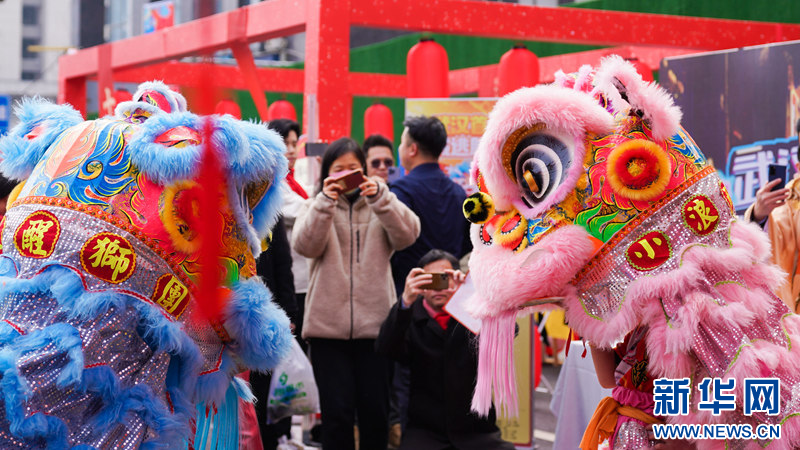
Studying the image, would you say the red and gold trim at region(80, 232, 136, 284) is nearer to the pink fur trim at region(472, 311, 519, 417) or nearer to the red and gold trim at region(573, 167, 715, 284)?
the pink fur trim at region(472, 311, 519, 417)

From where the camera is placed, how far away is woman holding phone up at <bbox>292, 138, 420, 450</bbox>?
4.18 metres

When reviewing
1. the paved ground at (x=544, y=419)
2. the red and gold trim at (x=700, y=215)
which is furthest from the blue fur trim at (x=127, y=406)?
the paved ground at (x=544, y=419)

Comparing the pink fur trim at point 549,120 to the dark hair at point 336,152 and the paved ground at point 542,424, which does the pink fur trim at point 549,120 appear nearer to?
the dark hair at point 336,152

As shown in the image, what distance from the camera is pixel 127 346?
6.82ft

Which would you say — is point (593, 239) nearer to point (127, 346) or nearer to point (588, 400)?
point (127, 346)

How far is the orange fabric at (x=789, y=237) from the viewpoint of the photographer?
3.77 meters

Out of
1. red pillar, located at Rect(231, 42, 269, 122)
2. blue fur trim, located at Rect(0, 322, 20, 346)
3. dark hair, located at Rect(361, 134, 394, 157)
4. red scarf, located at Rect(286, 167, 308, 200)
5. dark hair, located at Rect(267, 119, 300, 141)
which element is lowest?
blue fur trim, located at Rect(0, 322, 20, 346)

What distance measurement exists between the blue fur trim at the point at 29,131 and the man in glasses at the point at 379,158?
336 cm

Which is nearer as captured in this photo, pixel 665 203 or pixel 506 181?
pixel 665 203

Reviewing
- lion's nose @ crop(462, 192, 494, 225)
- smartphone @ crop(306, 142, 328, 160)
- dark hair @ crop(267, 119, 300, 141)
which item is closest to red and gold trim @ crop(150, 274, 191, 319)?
lion's nose @ crop(462, 192, 494, 225)

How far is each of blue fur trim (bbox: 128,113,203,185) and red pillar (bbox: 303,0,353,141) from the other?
428 centimetres

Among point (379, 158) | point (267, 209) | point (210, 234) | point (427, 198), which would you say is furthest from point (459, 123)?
point (210, 234)

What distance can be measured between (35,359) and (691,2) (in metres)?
9.55

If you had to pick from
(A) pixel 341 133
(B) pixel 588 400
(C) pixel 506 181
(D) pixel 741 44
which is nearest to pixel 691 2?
(D) pixel 741 44
